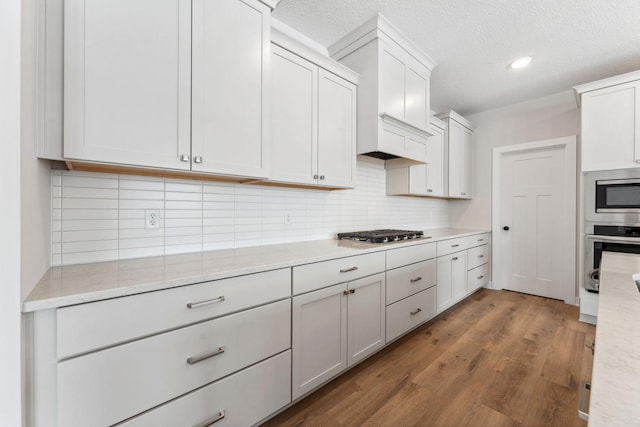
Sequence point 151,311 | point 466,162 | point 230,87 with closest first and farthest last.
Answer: point 151,311 < point 230,87 < point 466,162

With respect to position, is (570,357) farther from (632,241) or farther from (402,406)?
(402,406)

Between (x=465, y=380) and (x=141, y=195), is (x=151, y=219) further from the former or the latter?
(x=465, y=380)

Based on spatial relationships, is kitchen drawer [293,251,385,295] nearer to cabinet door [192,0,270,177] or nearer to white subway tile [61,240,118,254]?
cabinet door [192,0,270,177]

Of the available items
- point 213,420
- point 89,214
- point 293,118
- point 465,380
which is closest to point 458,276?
point 465,380

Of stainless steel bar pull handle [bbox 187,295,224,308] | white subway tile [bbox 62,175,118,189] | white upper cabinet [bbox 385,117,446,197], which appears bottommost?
stainless steel bar pull handle [bbox 187,295,224,308]

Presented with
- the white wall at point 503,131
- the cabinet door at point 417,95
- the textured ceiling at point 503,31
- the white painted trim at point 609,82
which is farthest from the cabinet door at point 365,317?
the white painted trim at point 609,82

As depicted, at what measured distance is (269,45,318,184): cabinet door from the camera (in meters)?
1.82

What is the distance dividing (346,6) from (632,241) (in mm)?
3277

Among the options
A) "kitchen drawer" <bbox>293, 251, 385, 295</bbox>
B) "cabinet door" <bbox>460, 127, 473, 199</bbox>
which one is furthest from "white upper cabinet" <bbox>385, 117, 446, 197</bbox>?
"kitchen drawer" <bbox>293, 251, 385, 295</bbox>

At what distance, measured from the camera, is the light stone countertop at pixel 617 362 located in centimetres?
37

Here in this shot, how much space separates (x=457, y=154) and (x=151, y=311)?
3.97 metres

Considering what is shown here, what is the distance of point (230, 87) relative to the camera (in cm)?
151

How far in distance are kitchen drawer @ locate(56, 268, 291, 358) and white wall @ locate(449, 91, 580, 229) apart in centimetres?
383

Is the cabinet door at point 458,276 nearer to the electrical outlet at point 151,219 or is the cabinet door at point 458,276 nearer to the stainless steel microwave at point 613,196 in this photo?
the stainless steel microwave at point 613,196
